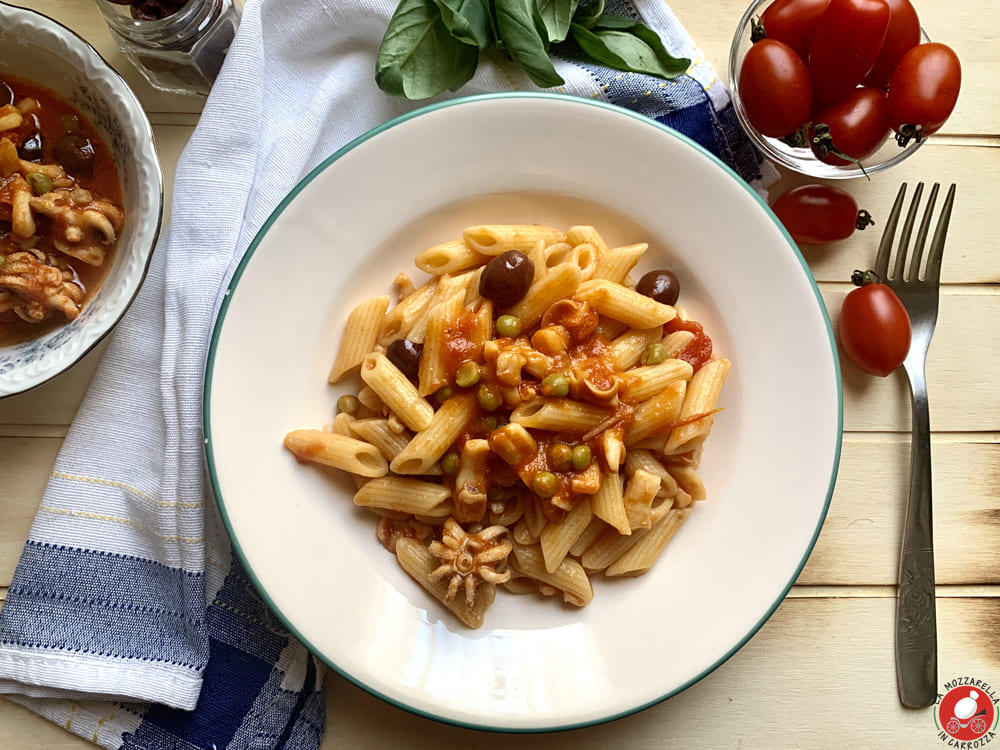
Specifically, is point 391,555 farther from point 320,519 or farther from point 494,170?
point 494,170

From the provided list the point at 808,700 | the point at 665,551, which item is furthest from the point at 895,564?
the point at 665,551

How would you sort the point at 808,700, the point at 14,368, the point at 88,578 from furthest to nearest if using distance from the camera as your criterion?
the point at 808,700
the point at 88,578
the point at 14,368

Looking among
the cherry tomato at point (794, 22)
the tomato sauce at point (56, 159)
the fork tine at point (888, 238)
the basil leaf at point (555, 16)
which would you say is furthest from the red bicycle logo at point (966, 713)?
the tomato sauce at point (56, 159)

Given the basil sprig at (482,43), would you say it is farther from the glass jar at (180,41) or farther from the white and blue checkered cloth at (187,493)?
the glass jar at (180,41)

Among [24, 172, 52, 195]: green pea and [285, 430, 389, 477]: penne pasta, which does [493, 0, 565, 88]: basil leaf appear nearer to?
[285, 430, 389, 477]: penne pasta

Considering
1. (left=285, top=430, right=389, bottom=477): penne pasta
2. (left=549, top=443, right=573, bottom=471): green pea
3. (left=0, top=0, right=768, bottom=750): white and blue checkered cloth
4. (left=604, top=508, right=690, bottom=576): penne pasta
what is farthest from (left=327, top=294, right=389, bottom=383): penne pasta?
(left=604, top=508, right=690, bottom=576): penne pasta
